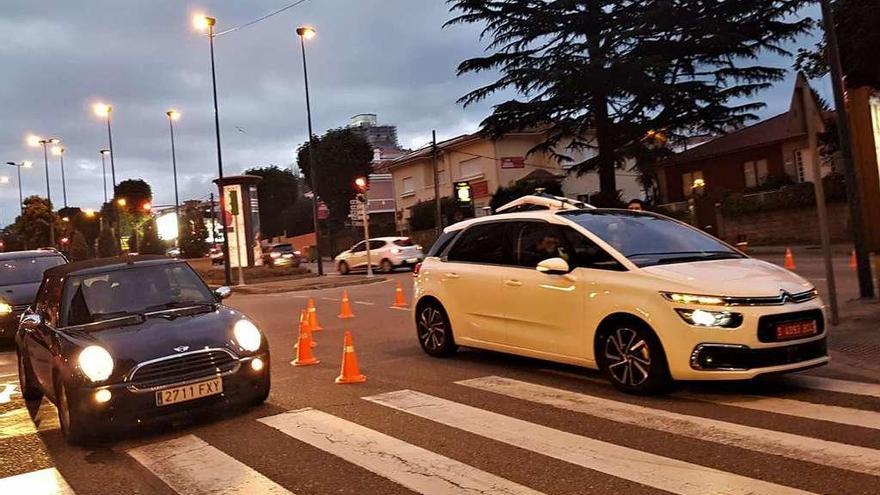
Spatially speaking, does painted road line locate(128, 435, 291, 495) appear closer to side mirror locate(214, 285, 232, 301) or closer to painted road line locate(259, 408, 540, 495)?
painted road line locate(259, 408, 540, 495)

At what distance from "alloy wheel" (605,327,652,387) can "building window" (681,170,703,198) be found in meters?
36.2

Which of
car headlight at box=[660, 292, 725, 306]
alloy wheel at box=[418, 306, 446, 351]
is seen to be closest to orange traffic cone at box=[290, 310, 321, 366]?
alloy wheel at box=[418, 306, 446, 351]

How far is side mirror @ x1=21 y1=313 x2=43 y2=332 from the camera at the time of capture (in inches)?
287

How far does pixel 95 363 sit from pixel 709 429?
15.6 ft

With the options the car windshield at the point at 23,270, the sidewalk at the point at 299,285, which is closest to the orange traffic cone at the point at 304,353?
the car windshield at the point at 23,270

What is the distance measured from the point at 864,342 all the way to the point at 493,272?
4201 mm

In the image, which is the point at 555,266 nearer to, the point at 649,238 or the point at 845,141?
the point at 649,238

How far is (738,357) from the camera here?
248 inches

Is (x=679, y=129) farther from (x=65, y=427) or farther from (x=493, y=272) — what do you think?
(x=65, y=427)

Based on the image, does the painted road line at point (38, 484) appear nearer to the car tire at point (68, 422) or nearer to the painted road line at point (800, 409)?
the car tire at point (68, 422)

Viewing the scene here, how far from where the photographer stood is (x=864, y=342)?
8656mm

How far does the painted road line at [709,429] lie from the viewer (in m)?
4.88

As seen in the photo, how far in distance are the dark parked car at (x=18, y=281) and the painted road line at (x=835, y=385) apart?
11428 millimetres

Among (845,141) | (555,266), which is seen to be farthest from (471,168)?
(555,266)
